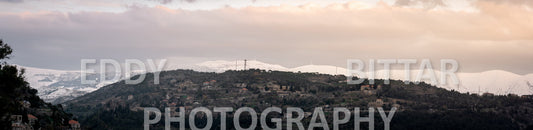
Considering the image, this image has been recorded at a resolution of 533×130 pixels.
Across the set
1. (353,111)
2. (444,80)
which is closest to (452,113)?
(353,111)

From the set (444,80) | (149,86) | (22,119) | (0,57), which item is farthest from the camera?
(149,86)

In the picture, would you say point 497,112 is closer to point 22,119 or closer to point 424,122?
point 424,122

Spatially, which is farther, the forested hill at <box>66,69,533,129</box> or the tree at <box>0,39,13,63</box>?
the forested hill at <box>66,69,533,129</box>

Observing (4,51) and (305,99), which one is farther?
(305,99)

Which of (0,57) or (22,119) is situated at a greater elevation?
(0,57)

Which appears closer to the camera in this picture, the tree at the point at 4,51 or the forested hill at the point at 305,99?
the tree at the point at 4,51

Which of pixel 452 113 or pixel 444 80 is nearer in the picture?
pixel 452 113

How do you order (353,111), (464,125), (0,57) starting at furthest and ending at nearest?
(353,111)
(464,125)
(0,57)
